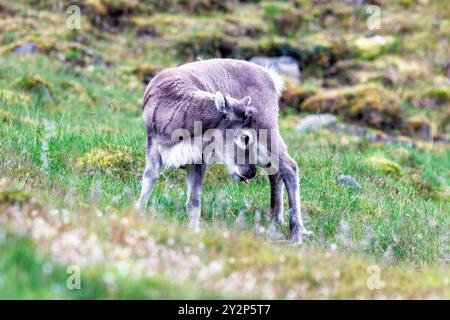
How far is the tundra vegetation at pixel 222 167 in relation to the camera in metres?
7.24

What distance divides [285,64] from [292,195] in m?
14.9

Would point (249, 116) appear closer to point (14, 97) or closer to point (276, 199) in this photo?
point (276, 199)

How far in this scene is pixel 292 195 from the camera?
1115cm

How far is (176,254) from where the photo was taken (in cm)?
764

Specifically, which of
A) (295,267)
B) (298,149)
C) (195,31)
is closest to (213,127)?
(295,267)

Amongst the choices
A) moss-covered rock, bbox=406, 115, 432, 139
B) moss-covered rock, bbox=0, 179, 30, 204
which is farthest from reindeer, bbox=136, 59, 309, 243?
moss-covered rock, bbox=406, 115, 432, 139

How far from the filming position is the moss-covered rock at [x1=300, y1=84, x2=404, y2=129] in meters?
22.8

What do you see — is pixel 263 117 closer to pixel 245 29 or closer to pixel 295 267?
pixel 295 267

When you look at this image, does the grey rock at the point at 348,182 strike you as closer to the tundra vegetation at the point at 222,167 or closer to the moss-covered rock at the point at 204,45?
the tundra vegetation at the point at 222,167

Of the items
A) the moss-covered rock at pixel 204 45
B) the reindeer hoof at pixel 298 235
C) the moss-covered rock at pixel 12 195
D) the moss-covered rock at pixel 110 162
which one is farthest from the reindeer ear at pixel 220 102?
the moss-covered rock at pixel 204 45

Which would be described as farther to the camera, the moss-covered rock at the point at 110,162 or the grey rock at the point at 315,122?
the grey rock at the point at 315,122

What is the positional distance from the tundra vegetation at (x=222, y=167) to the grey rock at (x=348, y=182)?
0.06m

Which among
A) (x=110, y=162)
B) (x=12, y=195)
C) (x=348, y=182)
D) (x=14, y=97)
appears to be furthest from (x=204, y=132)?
(x=14, y=97)

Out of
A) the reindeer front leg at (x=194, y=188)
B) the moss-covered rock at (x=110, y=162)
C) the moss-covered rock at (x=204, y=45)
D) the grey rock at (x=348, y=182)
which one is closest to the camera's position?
the reindeer front leg at (x=194, y=188)
